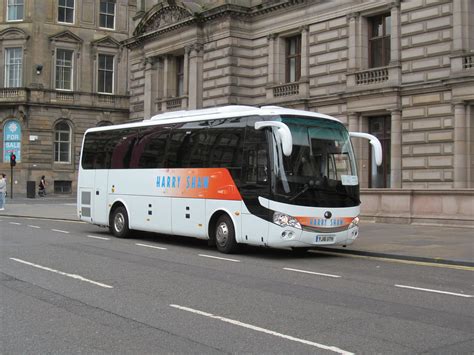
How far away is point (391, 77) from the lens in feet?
86.2

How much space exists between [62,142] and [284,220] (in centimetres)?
4333

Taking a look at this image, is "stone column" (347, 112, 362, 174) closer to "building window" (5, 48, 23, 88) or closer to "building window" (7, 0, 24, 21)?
"building window" (5, 48, 23, 88)

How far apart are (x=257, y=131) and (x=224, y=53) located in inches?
822

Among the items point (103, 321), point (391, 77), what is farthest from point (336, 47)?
point (103, 321)

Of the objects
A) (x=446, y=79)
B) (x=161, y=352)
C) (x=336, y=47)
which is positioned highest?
(x=336, y=47)

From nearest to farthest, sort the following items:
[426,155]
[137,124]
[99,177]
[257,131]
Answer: [257,131] < [137,124] < [99,177] < [426,155]

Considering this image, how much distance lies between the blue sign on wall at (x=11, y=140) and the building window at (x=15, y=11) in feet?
30.5

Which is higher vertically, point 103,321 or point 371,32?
point 371,32

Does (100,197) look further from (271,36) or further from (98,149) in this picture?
(271,36)

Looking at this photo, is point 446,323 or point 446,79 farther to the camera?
point 446,79

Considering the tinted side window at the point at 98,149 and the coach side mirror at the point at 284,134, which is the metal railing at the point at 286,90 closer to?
the tinted side window at the point at 98,149

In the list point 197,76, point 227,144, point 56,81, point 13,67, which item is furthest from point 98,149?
point 13,67

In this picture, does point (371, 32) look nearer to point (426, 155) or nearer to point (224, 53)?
point (426, 155)

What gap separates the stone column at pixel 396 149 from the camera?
26094 mm
